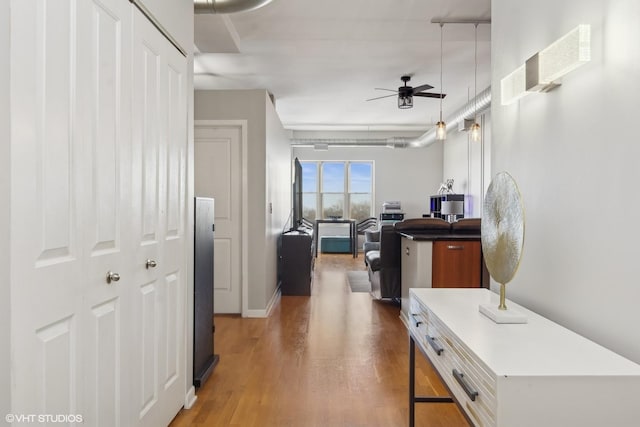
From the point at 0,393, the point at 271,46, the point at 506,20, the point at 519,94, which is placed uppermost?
the point at 271,46

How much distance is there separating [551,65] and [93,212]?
171 cm

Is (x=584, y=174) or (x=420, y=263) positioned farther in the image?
(x=420, y=263)

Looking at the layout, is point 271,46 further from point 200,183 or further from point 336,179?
point 336,179

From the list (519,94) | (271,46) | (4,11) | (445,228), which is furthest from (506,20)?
(271,46)

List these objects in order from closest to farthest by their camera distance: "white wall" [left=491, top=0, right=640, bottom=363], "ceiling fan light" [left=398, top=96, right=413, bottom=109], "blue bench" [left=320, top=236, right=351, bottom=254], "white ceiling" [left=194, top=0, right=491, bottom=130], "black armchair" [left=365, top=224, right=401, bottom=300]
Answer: "white wall" [left=491, top=0, right=640, bottom=363] < "white ceiling" [left=194, top=0, right=491, bottom=130] < "black armchair" [left=365, top=224, right=401, bottom=300] < "ceiling fan light" [left=398, top=96, right=413, bottom=109] < "blue bench" [left=320, top=236, right=351, bottom=254]

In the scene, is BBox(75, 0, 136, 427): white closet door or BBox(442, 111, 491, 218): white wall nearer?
BBox(75, 0, 136, 427): white closet door

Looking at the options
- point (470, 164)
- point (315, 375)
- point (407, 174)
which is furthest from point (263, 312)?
point (407, 174)

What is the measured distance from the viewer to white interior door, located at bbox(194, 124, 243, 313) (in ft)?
15.2

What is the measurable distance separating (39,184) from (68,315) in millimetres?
426

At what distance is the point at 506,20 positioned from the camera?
202cm

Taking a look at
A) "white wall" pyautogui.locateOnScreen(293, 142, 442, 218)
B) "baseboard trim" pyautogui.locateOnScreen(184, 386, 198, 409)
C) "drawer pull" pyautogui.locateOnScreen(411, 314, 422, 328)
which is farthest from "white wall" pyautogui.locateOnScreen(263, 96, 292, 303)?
"white wall" pyautogui.locateOnScreen(293, 142, 442, 218)

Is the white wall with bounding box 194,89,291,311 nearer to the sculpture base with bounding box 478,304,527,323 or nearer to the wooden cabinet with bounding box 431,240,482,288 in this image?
the wooden cabinet with bounding box 431,240,482,288

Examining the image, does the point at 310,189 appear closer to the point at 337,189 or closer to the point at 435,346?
the point at 337,189

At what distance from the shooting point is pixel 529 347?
47.1 inches
